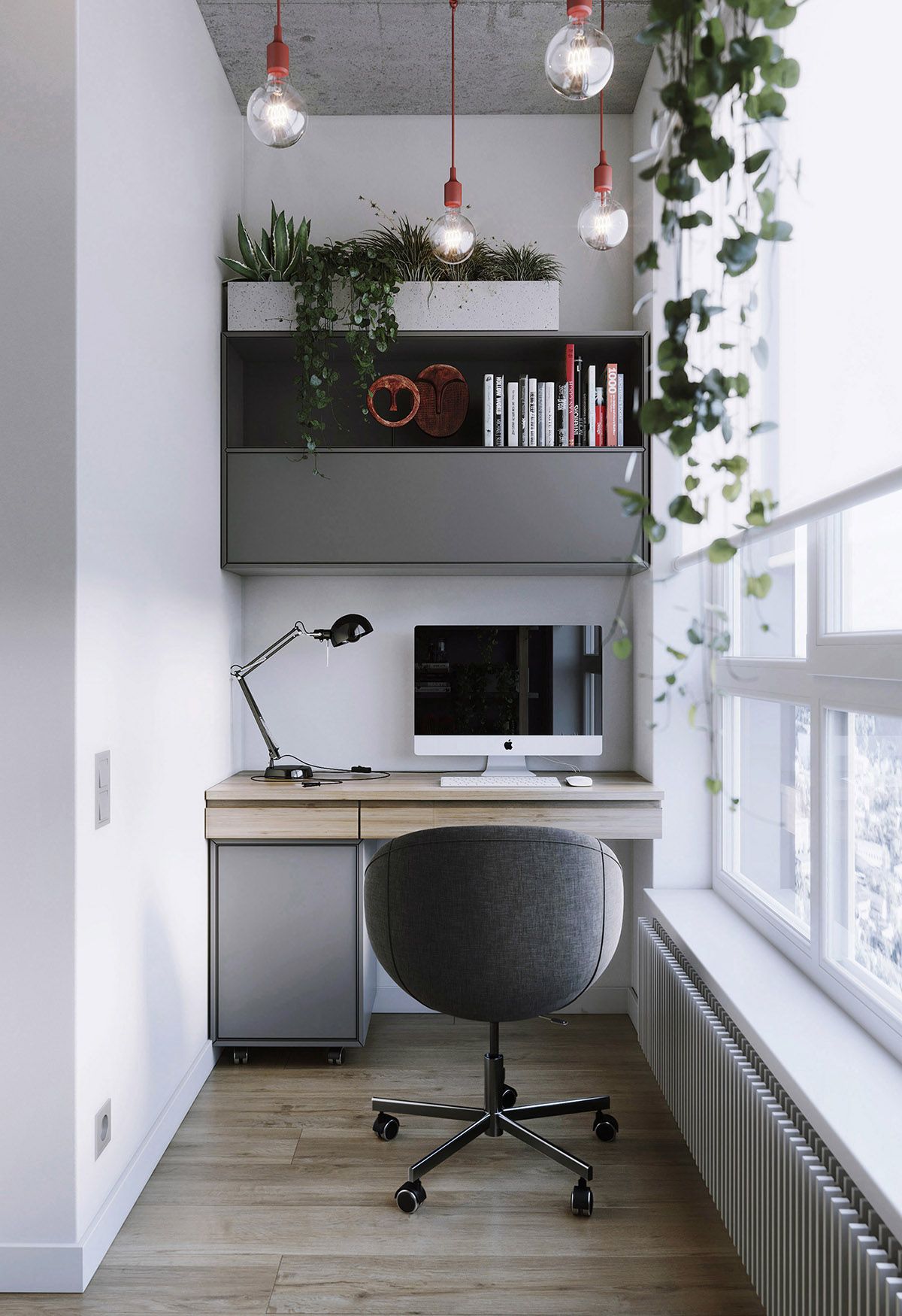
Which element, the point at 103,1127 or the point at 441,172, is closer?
the point at 103,1127

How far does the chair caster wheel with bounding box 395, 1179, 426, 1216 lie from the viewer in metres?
2.02

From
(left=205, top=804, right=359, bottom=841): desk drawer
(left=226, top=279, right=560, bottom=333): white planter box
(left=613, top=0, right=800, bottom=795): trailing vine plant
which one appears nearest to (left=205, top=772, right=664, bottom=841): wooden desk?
(left=205, top=804, right=359, bottom=841): desk drawer

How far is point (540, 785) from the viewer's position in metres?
2.83

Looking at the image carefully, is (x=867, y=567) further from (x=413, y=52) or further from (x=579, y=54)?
(x=413, y=52)

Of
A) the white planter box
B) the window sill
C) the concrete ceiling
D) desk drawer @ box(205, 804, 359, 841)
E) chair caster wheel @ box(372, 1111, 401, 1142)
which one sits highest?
the concrete ceiling

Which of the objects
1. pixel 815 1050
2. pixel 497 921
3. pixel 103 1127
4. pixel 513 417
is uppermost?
pixel 513 417

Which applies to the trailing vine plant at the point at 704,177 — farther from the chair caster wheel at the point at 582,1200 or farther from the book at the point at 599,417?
the book at the point at 599,417

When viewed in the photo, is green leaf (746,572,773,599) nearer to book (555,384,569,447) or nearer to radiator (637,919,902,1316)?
radiator (637,919,902,1316)

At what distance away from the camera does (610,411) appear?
2967 mm

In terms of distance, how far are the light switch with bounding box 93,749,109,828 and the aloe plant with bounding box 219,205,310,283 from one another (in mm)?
1753

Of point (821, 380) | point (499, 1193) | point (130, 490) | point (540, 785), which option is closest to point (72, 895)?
point (130, 490)

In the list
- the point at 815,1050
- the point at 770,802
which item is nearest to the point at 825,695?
the point at 770,802

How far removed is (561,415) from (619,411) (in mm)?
194

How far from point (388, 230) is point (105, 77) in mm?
1405
